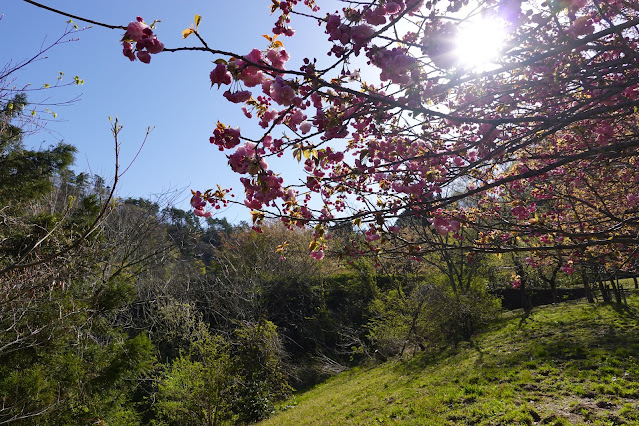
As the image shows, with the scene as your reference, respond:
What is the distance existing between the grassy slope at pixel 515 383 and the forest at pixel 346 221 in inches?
52.2

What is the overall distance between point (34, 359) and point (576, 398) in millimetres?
7349

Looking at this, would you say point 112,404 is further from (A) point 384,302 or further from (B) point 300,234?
(B) point 300,234

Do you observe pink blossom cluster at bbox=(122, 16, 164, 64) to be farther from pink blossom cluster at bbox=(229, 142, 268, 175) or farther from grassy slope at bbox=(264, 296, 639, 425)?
grassy slope at bbox=(264, 296, 639, 425)

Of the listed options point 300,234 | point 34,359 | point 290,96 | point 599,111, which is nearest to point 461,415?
point 599,111

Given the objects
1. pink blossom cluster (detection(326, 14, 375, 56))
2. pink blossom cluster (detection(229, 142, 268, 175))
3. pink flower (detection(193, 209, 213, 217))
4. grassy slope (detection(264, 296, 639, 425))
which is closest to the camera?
pink blossom cluster (detection(326, 14, 375, 56))

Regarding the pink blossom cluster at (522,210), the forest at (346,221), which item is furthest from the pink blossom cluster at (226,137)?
the pink blossom cluster at (522,210)

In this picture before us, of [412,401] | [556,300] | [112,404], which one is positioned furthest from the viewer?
[556,300]

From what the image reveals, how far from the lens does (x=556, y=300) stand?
47.1ft

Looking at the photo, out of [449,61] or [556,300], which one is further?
[556,300]

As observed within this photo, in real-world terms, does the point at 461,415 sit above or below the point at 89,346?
below

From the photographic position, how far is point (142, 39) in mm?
1569

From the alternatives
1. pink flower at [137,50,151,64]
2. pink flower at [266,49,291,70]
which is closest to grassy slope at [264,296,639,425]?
pink flower at [266,49,291,70]

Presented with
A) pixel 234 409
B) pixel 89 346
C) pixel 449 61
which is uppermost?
pixel 449 61

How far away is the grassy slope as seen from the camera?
187 inches
